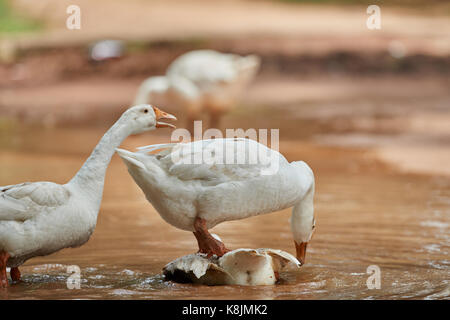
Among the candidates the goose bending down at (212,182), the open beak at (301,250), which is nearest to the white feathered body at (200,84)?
the open beak at (301,250)

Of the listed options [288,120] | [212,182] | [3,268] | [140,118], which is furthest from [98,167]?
[288,120]

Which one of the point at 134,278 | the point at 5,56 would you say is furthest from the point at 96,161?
the point at 5,56

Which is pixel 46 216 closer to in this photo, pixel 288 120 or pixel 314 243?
pixel 314 243

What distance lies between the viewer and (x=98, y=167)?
510 centimetres

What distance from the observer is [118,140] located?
→ 518 cm

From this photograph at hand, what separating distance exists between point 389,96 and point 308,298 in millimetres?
12573

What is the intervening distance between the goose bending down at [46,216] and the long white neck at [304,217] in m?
1.36

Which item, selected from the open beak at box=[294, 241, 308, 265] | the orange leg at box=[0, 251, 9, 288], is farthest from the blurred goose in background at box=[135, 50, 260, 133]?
the orange leg at box=[0, 251, 9, 288]

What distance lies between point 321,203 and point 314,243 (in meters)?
1.61

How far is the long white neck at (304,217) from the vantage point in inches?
216

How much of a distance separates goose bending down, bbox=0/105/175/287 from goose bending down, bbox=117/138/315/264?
32cm

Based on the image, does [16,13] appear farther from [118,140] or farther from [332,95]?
[118,140]

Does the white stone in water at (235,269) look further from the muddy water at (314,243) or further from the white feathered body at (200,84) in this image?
the white feathered body at (200,84)

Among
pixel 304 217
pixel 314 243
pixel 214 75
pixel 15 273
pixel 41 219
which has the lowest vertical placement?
pixel 314 243
